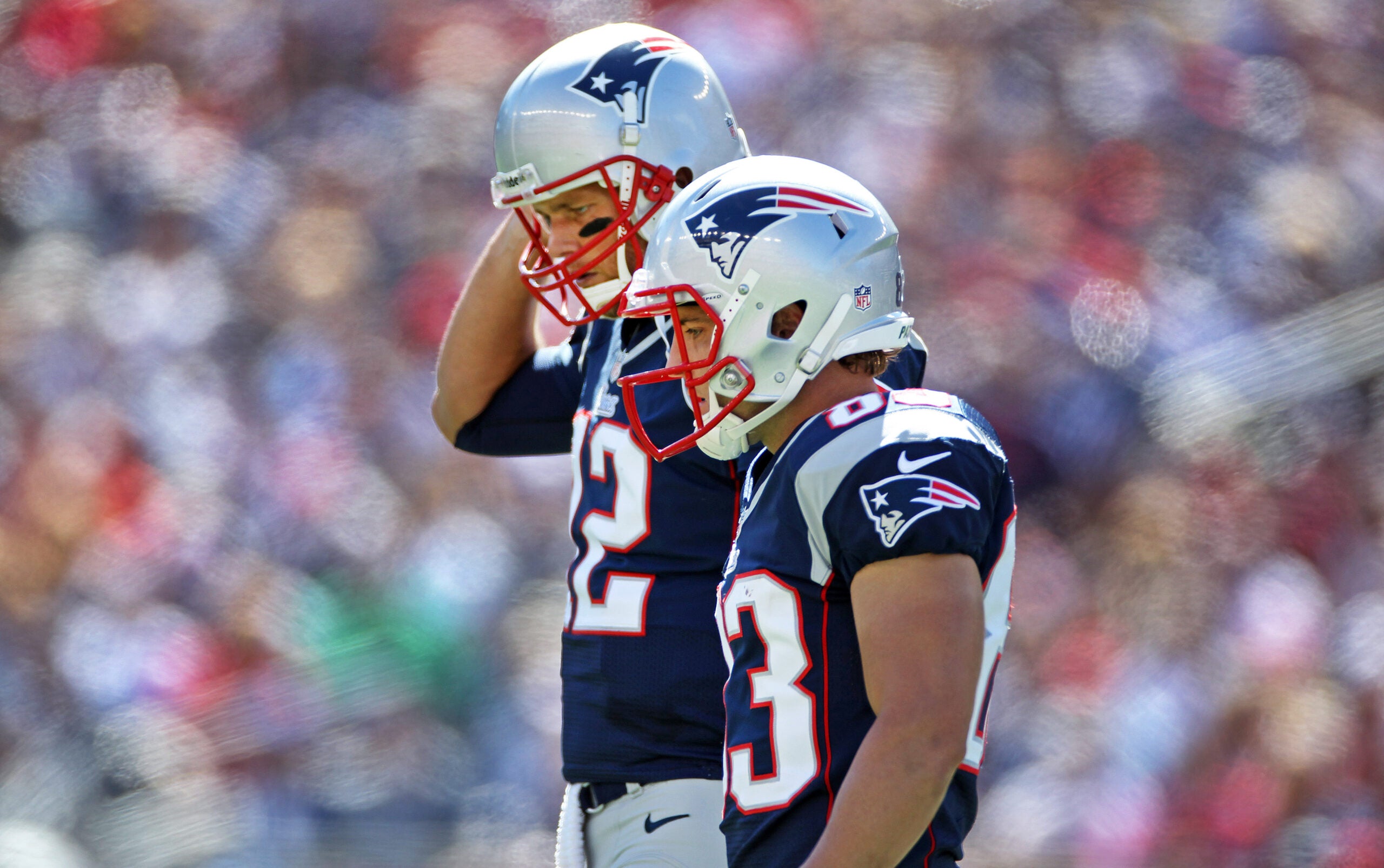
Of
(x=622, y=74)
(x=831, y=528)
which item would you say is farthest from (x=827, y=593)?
(x=622, y=74)

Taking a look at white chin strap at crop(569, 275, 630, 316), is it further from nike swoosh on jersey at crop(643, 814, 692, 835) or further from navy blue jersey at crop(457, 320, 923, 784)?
nike swoosh on jersey at crop(643, 814, 692, 835)

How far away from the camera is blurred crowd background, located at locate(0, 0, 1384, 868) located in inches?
161

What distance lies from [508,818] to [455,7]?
11.4ft

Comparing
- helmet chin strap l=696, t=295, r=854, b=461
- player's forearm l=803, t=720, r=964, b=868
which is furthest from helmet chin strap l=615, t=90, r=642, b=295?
player's forearm l=803, t=720, r=964, b=868

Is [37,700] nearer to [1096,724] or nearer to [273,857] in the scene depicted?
[273,857]

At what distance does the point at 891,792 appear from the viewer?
1.14 metres

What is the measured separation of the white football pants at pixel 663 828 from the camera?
171 centimetres

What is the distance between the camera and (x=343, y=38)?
5.78m

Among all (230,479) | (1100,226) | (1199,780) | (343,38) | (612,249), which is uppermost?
(612,249)

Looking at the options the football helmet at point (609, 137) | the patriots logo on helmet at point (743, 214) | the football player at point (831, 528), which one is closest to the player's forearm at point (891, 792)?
the football player at point (831, 528)

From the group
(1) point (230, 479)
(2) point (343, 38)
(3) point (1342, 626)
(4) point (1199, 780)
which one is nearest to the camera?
(4) point (1199, 780)

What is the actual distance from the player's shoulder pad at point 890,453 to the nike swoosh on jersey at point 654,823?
598 millimetres

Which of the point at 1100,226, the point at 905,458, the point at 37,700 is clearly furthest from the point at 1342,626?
the point at 37,700

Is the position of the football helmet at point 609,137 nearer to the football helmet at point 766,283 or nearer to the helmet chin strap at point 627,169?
the helmet chin strap at point 627,169
